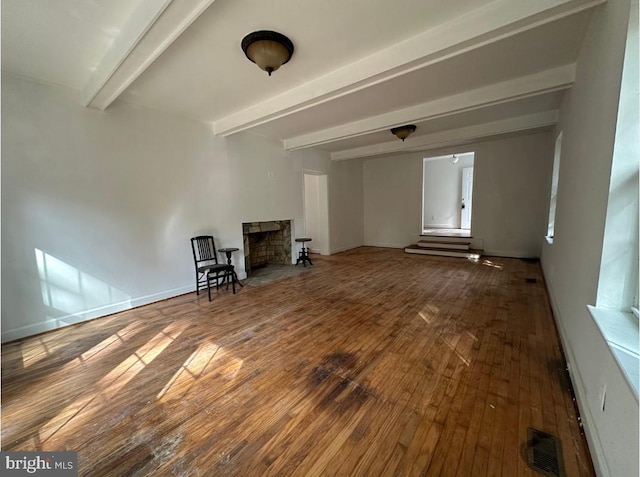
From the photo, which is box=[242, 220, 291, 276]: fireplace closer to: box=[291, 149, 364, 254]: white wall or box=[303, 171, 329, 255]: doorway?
box=[291, 149, 364, 254]: white wall

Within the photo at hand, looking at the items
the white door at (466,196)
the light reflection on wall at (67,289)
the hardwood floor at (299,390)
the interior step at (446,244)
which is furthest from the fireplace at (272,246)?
the white door at (466,196)

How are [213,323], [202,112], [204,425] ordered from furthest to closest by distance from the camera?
[202,112] < [213,323] < [204,425]

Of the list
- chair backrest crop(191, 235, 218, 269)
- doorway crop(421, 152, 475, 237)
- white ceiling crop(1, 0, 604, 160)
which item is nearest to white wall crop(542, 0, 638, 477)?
white ceiling crop(1, 0, 604, 160)

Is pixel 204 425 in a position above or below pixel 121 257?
below

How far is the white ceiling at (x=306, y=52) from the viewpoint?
186 cm

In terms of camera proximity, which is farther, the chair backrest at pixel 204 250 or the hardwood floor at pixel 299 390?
the chair backrest at pixel 204 250

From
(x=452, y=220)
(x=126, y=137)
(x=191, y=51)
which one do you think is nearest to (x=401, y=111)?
(x=191, y=51)

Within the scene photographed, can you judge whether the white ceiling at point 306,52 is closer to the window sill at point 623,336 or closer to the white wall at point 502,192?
the window sill at point 623,336

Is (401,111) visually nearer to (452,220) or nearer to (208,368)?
(208,368)

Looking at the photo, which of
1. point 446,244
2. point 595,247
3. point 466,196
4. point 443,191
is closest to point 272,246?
point 446,244

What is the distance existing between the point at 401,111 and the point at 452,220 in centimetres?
690

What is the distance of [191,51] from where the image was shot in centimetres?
233

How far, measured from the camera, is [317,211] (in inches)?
286

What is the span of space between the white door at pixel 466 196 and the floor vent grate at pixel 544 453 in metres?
9.04
